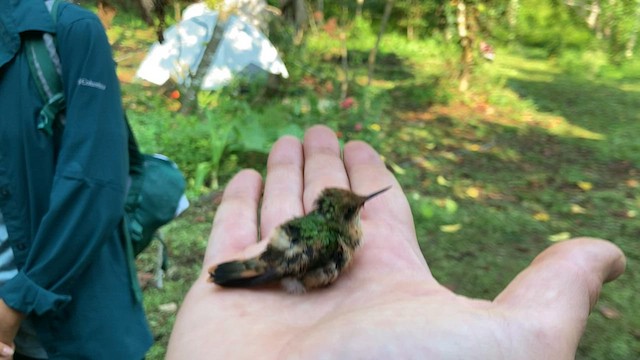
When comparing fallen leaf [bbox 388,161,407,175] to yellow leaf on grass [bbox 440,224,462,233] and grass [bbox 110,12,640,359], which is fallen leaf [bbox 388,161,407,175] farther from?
yellow leaf on grass [bbox 440,224,462,233]

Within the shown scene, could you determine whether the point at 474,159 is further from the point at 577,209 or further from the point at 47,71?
the point at 47,71

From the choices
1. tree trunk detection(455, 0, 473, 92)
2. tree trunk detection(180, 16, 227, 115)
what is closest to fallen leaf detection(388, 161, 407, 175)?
tree trunk detection(180, 16, 227, 115)

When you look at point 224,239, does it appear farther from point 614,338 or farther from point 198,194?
point 198,194

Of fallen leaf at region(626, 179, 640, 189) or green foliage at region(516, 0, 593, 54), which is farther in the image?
green foliage at region(516, 0, 593, 54)

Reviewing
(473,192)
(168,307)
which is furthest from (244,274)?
(473,192)

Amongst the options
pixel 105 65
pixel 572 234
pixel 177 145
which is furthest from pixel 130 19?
pixel 105 65

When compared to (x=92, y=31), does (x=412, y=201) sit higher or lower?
lower
